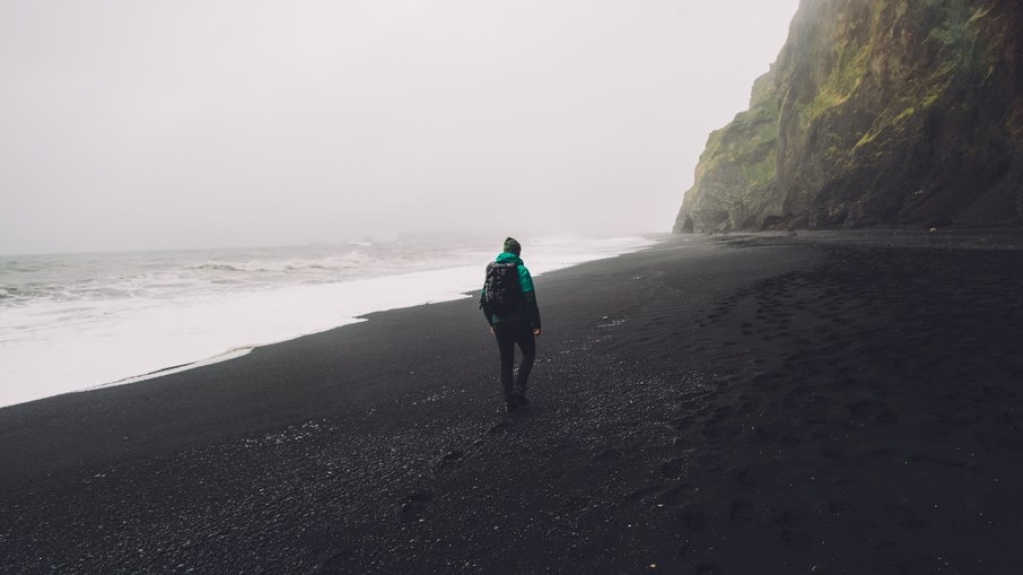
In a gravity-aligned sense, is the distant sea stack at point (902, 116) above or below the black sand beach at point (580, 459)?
above

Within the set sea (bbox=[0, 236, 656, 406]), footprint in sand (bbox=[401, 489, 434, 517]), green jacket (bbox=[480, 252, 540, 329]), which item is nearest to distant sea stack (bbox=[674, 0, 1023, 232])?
sea (bbox=[0, 236, 656, 406])

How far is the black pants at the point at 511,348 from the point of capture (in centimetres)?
638

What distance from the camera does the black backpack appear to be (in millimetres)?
6371

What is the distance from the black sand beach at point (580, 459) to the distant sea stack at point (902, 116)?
22.2 meters

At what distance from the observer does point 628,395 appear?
6.43 m

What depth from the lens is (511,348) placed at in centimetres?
649

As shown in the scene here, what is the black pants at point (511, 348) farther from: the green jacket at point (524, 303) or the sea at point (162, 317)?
the sea at point (162, 317)

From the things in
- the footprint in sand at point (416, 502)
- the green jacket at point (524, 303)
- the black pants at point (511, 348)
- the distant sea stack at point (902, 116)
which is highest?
the distant sea stack at point (902, 116)

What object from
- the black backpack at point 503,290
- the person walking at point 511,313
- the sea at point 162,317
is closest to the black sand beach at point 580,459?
the person walking at point 511,313

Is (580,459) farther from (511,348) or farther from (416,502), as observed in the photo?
(511,348)

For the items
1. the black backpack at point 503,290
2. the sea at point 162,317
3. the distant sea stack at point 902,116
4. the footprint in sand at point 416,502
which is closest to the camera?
the footprint in sand at point 416,502

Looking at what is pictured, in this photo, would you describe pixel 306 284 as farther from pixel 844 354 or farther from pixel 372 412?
pixel 844 354

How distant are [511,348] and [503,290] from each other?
2.93ft

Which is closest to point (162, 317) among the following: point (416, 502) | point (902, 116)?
point (416, 502)
